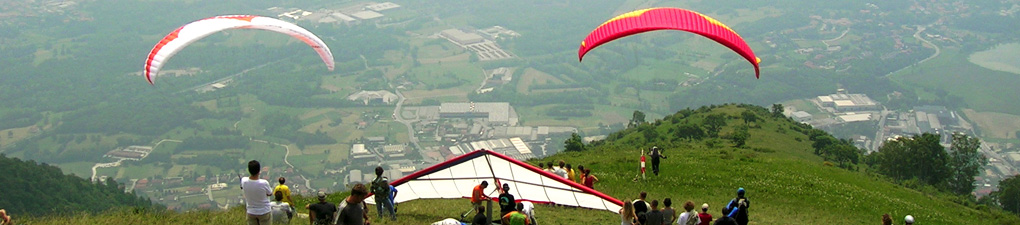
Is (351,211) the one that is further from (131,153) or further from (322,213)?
(131,153)

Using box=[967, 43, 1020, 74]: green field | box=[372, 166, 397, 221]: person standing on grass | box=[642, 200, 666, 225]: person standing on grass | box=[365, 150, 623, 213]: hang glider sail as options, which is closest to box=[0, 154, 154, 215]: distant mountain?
box=[365, 150, 623, 213]: hang glider sail

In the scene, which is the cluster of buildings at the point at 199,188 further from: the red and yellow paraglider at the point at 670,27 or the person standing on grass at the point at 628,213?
the person standing on grass at the point at 628,213

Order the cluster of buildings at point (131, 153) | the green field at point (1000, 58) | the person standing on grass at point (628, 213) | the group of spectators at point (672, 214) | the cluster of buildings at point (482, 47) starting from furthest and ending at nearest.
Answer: the cluster of buildings at point (482, 47), the green field at point (1000, 58), the cluster of buildings at point (131, 153), the person standing on grass at point (628, 213), the group of spectators at point (672, 214)

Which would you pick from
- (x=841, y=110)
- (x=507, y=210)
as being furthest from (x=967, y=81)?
(x=507, y=210)

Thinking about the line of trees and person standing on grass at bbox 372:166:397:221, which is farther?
the line of trees

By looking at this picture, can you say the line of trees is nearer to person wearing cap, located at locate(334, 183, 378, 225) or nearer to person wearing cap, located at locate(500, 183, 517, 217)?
person wearing cap, located at locate(500, 183, 517, 217)

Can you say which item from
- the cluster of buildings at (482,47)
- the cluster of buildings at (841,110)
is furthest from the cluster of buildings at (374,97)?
the cluster of buildings at (841,110)
